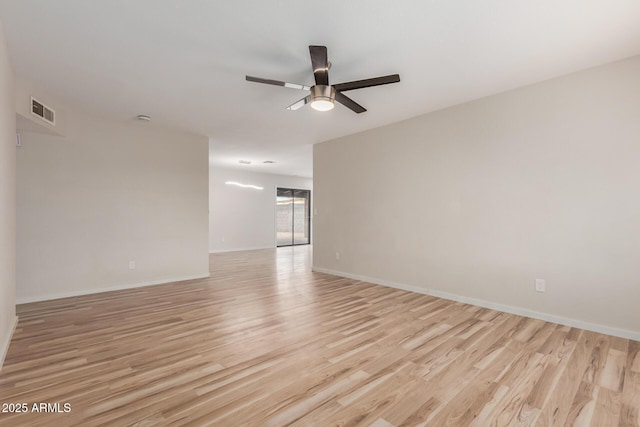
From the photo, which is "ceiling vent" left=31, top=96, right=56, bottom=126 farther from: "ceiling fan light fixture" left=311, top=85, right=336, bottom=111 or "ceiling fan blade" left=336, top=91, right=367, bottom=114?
"ceiling fan blade" left=336, top=91, right=367, bottom=114

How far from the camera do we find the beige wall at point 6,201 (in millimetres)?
2264

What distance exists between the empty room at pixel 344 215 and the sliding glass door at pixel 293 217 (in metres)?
4.83

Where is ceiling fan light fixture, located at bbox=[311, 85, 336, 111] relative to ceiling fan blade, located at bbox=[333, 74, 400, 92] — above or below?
below

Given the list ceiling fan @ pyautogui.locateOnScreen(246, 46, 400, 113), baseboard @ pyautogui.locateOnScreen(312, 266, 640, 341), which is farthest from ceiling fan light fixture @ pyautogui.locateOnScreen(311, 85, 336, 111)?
baseboard @ pyautogui.locateOnScreen(312, 266, 640, 341)

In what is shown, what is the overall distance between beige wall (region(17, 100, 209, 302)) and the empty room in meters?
0.03

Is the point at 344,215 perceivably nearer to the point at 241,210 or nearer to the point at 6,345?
the point at 6,345

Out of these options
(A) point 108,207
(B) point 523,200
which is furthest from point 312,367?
(A) point 108,207

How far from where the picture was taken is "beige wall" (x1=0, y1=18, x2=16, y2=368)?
7.43 feet

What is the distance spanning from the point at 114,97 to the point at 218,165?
479cm

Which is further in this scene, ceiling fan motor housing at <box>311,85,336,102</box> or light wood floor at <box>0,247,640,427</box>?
ceiling fan motor housing at <box>311,85,336,102</box>

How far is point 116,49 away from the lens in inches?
97.8

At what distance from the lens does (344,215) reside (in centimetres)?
532

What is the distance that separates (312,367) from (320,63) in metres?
2.32

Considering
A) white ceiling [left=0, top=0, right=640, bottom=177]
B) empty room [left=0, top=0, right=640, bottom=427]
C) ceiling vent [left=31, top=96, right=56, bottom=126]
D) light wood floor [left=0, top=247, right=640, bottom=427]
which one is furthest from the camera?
ceiling vent [left=31, top=96, right=56, bottom=126]
